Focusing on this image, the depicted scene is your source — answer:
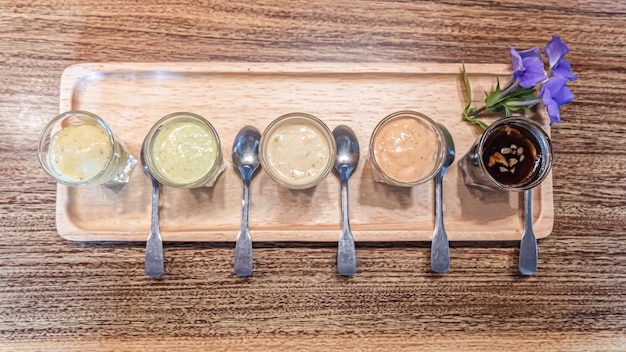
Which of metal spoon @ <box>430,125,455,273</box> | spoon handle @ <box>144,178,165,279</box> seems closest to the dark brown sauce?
metal spoon @ <box>430,125,455,273</box>

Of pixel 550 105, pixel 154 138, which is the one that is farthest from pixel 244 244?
pixel 550 105

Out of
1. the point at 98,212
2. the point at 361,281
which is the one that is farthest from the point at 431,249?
the point at 98,212

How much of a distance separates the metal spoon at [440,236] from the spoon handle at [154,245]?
2.76 ft

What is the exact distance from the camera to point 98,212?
1381 mm

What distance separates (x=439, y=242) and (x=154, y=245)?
877 mm

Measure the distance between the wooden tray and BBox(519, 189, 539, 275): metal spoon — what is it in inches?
1.2

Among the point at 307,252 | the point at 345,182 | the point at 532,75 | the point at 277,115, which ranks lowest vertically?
the point at 307,252

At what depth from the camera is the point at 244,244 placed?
1340mm

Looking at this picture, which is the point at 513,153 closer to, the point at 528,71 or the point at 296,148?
the point at 528,71

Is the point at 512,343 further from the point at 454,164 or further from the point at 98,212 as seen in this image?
the point at 98,212

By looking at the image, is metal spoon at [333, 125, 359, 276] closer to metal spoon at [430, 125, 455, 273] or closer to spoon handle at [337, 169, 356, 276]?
spoon handle at [337, 169, 356, 276]

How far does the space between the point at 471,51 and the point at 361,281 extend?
33.5 inches

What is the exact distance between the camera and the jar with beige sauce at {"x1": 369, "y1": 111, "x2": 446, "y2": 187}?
4.19 ft

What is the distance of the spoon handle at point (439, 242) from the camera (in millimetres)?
1354
